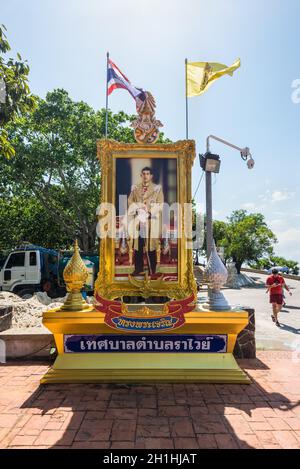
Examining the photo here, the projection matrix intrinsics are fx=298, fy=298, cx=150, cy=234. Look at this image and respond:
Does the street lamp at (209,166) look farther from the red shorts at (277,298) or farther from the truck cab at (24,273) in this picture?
the truck cab at (24,273)

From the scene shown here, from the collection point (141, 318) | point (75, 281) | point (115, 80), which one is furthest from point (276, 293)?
point (115, 80)

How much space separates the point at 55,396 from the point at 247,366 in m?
3.59

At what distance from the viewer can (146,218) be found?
226 inches

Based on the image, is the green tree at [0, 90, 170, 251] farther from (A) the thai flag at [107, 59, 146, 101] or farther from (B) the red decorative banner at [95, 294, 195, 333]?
(B) the red decorative banner at [95, 294, 195, 333]

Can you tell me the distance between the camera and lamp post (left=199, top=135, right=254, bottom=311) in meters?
5.34

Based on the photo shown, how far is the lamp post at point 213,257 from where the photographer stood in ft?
17.5

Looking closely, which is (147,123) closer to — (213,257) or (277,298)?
(213,257)

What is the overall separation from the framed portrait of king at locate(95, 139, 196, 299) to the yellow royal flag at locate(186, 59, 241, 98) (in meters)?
1.49

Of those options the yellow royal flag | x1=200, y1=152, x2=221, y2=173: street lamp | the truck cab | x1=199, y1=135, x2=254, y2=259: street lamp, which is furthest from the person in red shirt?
Result: the truck cab

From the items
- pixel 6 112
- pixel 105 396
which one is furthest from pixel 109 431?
pixel 6 112

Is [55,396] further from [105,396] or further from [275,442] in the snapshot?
[275,442]

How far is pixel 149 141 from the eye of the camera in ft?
19.1
